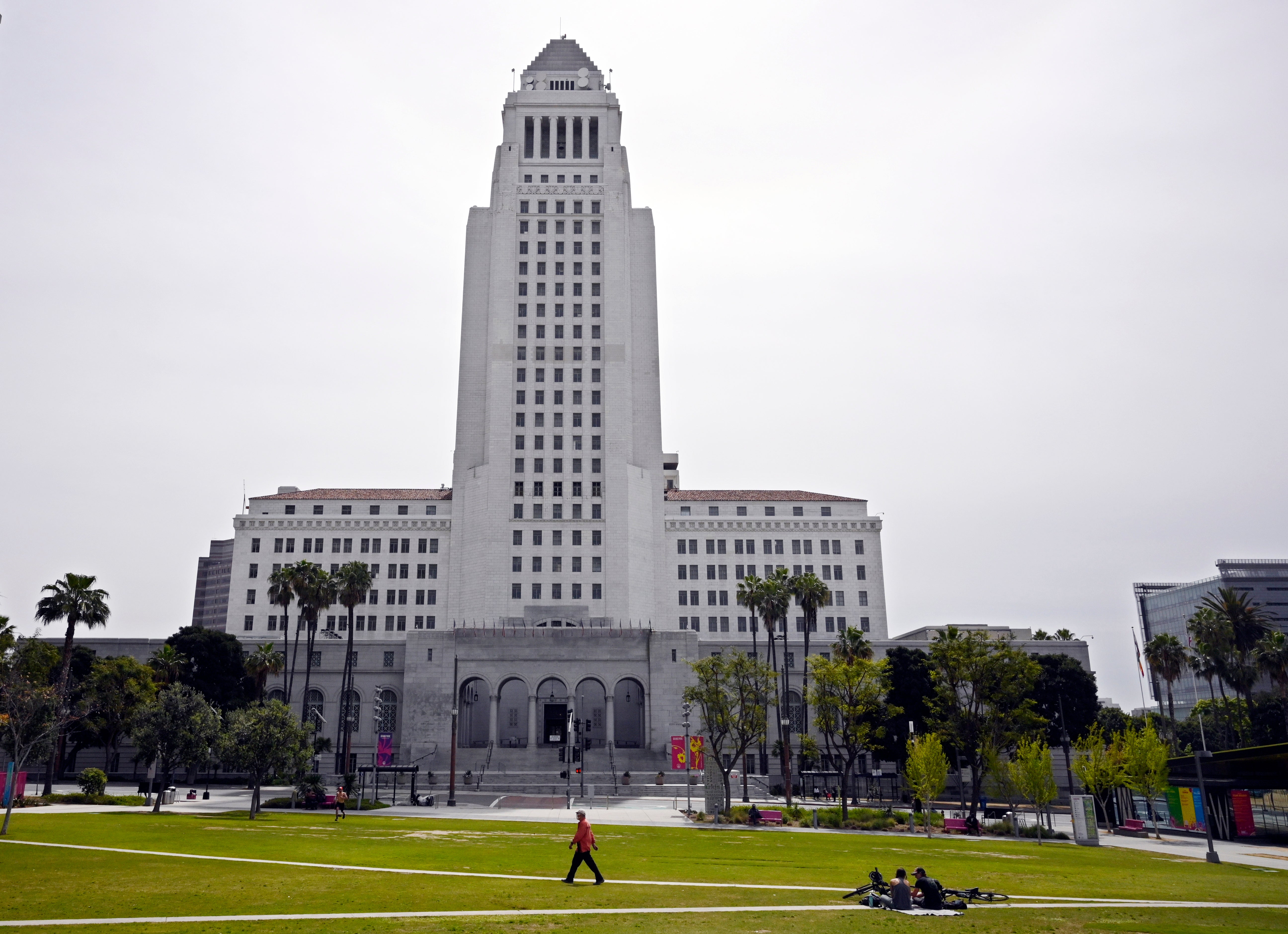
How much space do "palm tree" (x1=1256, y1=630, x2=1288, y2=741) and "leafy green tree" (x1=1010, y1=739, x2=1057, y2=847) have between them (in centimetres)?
3945

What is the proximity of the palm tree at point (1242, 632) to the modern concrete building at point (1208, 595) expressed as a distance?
85394mm

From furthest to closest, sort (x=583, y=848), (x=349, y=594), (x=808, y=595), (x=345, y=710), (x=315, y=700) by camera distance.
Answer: (x=315, y=700) < (x=808, y=595) < (x=349, y=594) < (x=345, y=710) < (x=583, y=848)

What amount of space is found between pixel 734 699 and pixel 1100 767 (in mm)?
21810

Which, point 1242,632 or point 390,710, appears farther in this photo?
point 390,710

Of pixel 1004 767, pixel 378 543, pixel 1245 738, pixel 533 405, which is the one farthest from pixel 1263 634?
pixel 378 543

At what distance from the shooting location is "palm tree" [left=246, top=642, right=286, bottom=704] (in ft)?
269

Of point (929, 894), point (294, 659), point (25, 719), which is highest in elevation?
point (294, 659)

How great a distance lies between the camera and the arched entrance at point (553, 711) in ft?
313

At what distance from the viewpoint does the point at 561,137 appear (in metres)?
117

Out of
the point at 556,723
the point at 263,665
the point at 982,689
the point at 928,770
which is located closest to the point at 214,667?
the point at 263,665

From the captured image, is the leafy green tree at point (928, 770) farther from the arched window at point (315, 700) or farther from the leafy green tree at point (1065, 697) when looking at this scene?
the arched window at point (315, 700)

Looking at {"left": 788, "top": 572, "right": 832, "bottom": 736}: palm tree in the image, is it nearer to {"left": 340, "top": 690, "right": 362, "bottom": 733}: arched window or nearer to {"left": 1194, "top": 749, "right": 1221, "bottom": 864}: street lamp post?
{"left": 1194, "top": 749, "right": 1221, "bottom": 864}: street lamp post

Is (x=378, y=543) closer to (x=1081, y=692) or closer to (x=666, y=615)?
(x=666, y=615)

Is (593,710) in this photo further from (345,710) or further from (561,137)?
(561,137)
